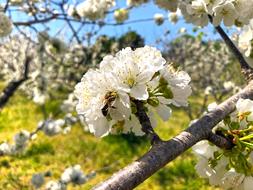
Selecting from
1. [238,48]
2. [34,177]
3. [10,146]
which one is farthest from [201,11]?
[10,146]

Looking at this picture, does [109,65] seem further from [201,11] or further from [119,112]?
[201,11]

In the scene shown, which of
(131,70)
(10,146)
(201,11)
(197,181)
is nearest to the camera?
(131,70)

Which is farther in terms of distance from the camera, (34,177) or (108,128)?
(34,177)

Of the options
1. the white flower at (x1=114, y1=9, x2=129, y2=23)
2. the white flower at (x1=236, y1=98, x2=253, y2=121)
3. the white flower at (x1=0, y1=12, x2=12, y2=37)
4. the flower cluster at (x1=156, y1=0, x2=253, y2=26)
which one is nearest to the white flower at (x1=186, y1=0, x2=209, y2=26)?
the flower cluster at (x1=156, y1=0, x2=253, y2=26)

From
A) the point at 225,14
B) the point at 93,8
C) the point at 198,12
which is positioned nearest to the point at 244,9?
the point at 225,14

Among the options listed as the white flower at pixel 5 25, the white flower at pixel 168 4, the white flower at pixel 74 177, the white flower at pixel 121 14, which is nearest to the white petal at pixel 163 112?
the white flower at pixel 168 4

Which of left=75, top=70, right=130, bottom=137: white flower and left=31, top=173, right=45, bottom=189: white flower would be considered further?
left=31, top=173, right=45, bottom=189: white flower

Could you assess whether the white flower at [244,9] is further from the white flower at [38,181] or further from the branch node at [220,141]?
the white flower at [38,181]

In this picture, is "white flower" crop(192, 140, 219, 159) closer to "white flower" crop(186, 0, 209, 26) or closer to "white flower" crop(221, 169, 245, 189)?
"white flower" crop(221, 169, 245, 189)
